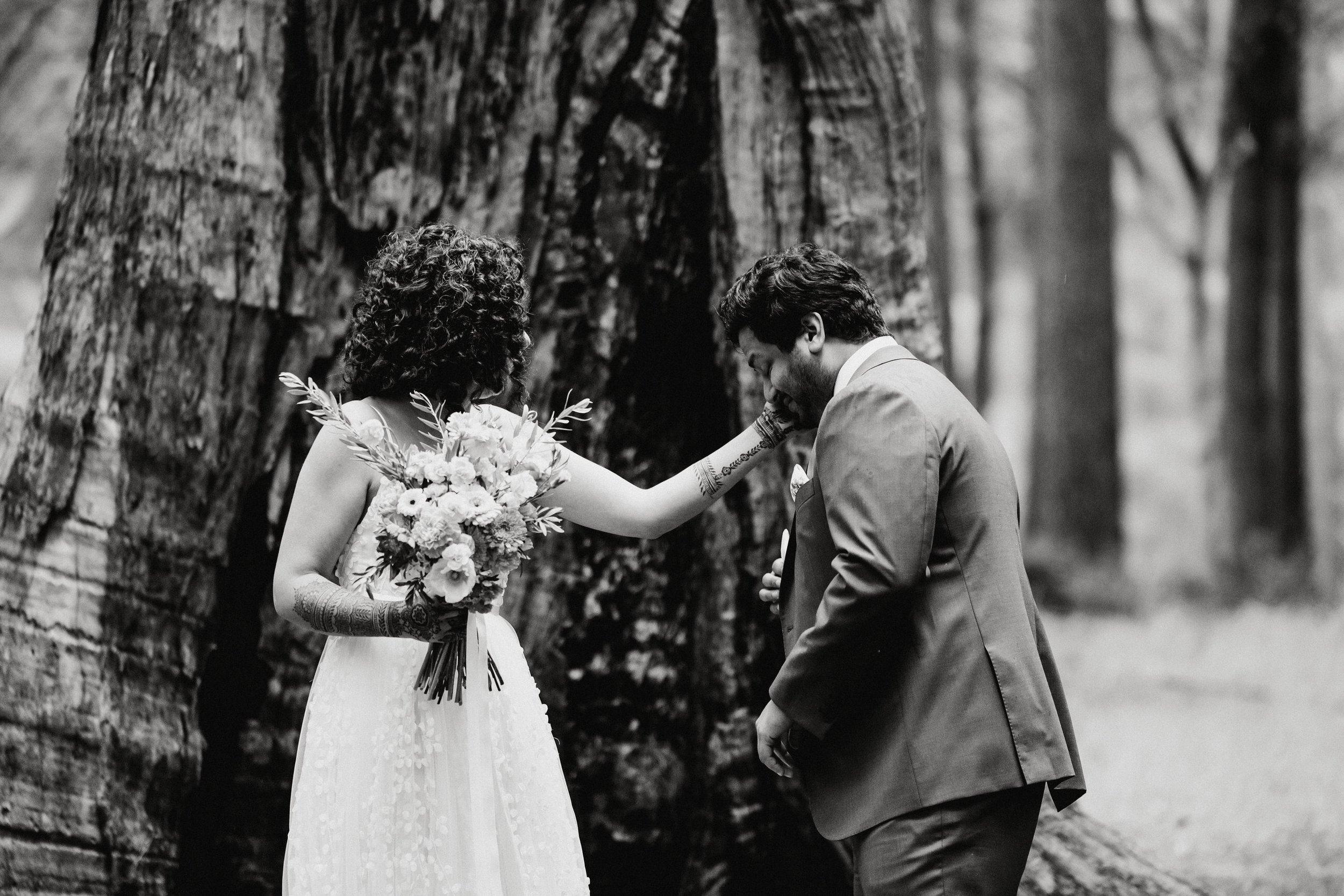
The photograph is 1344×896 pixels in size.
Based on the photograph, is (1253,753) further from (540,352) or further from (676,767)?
(540,352)

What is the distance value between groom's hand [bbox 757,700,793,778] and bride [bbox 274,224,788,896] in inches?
23.2

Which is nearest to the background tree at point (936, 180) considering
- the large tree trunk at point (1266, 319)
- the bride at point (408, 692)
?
the large tree trunk at point (1266, 319)

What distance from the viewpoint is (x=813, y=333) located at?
342 centimetres

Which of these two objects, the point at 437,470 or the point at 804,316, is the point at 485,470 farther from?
the point at 804,316

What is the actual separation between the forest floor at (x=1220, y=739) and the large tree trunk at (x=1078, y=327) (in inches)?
39.2

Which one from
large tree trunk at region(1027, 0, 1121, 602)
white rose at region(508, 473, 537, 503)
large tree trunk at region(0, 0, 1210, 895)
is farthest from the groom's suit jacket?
large tree trunk at region(1027, 0, 1121, 602)

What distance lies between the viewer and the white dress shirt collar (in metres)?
3.37

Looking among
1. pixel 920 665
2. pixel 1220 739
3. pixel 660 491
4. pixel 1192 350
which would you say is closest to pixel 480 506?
pixel 660 491

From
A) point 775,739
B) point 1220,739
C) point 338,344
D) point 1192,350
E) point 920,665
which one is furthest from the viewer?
point 1192,350

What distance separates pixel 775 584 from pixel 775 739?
2.03 ft

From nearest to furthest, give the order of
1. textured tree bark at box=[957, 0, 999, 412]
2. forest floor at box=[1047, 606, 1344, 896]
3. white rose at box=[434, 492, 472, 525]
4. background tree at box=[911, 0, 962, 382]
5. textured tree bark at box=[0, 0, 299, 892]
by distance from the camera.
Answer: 1. white rose at box=[434, 492, 472, 525]
2. textured tree bark at box=[0, 0, 299, 892]
3. forest floor at box=[1047, 606, 1344, 896]
4. background tree at box=[911, 0, 962, 382]
5. textured tree bark at box=[957, 0, 999, 412]

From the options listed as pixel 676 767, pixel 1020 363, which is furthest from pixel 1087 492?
pixel 1020 363

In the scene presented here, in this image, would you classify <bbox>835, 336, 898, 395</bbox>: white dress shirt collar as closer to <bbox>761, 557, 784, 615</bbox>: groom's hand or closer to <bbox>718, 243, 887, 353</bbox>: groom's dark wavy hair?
<bbox>718, 243, 887, 353</bbox>: groom's dark wavy hair

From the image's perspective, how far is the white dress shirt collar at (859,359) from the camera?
337 cm
